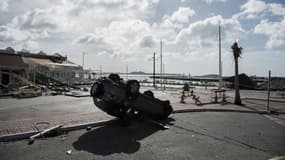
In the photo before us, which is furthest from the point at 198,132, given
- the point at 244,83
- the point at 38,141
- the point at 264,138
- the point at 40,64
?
the point at 244,83

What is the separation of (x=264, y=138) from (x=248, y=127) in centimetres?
139

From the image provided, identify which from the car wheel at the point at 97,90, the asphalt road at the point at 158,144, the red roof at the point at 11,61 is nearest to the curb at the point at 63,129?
the asphalt road at the point at 158,144

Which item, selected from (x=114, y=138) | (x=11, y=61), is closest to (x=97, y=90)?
(x=114, y=138)

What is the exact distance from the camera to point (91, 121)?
291 inches

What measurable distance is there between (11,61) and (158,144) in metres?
23.2

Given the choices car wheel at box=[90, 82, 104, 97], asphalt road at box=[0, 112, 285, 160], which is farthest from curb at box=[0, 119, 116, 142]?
car wheel at box=[90, 82, 104, 97]

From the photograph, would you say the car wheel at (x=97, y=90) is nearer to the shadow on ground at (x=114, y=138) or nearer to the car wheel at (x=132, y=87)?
the car wheel at (x=132, y=87)

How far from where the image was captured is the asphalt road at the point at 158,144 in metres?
4.57

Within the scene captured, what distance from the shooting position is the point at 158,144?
5355 millimetres

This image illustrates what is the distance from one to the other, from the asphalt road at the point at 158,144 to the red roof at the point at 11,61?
1986 cm

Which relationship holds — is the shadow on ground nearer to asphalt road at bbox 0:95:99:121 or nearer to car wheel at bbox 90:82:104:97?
car wheel at bbox 90:82:104:97

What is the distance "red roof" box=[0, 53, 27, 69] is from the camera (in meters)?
22.5

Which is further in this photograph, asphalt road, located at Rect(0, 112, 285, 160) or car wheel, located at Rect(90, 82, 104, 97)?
car wheel, located at Rect(90, 82, 104, 97)

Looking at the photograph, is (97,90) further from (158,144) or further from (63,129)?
(158,144)
